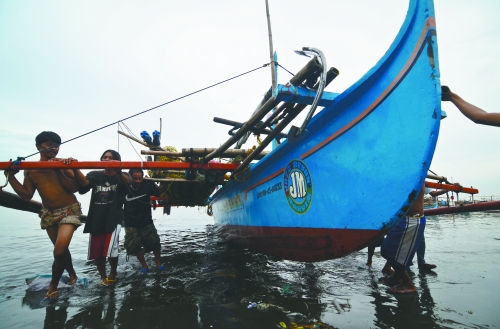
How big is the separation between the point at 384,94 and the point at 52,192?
4084 mm

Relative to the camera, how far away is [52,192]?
3248mm

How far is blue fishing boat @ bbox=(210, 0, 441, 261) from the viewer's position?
69.7 inches

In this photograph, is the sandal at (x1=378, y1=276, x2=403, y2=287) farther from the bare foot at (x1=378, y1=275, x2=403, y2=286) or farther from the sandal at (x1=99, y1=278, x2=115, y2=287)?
the sandal at (x1=99, y1=278, x2=115, y2=287)

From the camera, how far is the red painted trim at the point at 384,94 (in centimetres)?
170

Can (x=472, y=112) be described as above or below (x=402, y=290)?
above

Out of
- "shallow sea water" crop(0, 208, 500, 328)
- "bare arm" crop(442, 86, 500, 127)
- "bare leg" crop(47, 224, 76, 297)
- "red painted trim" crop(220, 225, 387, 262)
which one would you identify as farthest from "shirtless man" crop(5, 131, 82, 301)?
"bare arm" crop(442, 86, 500, 127)

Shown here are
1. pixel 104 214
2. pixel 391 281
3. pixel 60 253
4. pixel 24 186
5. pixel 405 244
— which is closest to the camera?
pixel 405 244

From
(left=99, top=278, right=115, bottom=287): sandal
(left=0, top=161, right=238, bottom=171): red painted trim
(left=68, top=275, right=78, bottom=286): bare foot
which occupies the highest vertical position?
(left=0, top=161, right=238, bottom=171): red painted trim

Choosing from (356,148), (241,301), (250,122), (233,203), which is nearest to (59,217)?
(241,301)

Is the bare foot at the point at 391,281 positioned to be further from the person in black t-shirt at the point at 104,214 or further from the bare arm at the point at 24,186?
the bare arm at the point at 24,186

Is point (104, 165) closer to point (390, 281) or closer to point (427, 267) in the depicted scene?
point (390, 281)

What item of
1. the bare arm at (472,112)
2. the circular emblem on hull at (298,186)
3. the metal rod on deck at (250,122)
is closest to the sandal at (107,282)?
the metal rod on deck at (250,122)

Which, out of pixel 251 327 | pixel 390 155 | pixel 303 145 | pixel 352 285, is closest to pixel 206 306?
pixel 251 327

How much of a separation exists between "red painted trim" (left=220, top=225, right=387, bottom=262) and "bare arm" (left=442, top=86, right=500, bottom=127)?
109 centimetres
